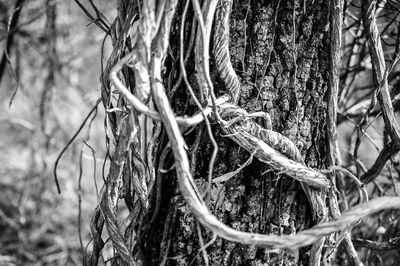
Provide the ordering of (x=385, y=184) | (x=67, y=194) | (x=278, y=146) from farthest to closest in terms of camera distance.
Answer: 1. (x=67, y=194)
2. (x=385, y=184)
3. (x=278, y=146)

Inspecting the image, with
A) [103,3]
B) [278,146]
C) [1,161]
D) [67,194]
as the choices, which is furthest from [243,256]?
[1,161]

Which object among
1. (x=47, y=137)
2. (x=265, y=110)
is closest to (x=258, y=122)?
(x=265, y=110)

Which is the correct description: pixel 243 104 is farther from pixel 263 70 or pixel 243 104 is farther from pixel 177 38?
pixel 177 38

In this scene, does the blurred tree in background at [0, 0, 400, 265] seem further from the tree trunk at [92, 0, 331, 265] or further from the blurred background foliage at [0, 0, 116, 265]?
the blurred background foliage at [0, 0, 116, 265]

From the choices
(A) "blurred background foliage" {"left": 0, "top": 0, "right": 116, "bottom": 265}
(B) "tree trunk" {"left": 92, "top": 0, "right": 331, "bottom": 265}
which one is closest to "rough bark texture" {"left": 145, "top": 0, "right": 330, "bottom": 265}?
(B) "tree trunk" {"left": 92, "top": 0, "right": 331, "bottom": 265}

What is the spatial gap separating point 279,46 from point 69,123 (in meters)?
2.27

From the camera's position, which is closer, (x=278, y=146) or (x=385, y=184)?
(x=278, y=146)

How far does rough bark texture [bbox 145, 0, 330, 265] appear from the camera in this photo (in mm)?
769

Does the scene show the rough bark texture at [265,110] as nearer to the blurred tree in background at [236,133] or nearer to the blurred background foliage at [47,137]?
the blurred tree in background at [236,133]

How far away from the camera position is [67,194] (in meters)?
2.47

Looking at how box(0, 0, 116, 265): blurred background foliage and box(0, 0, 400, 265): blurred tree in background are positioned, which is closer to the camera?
box(0, 0, 400, 265): blurred tree in background

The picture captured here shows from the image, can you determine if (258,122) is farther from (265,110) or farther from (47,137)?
(47,137)

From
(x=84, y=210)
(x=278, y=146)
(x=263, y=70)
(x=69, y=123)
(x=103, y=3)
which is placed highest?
(x=103, y=3)

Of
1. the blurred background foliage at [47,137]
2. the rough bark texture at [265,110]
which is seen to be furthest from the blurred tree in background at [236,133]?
the blurred background foliage at [47,137]
